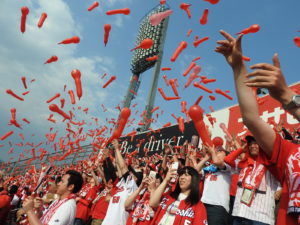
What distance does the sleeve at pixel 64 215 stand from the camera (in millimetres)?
2822

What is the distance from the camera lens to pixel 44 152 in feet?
74.0

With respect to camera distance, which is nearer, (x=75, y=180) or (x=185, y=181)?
(x=185, y=181)

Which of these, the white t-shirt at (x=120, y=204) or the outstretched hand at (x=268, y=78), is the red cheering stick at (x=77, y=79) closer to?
the white t-shirt at (x=120, y=204)

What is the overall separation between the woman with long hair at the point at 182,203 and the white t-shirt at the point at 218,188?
689mm

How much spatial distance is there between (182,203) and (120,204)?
41.2 inches

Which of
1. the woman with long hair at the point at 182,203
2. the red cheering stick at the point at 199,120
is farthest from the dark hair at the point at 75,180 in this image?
the red cheering stick at the point at 199,120


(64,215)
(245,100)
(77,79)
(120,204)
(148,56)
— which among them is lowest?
(64,215)

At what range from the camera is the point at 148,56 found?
34812 millimetres

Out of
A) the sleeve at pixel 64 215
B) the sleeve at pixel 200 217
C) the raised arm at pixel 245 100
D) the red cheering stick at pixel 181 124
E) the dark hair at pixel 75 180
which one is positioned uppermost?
the red cheering stick at pixel 181 124

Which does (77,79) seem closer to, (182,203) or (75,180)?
(75,180)

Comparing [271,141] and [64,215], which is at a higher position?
[271,141]

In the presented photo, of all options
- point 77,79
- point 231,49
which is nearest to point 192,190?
point 231,49

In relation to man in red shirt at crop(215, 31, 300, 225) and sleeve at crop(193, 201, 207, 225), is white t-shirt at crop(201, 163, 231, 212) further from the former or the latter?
man in red shirt at crop(215, 31, 300, 225)

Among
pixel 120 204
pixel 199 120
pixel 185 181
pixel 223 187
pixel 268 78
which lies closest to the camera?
pixel 268 78
